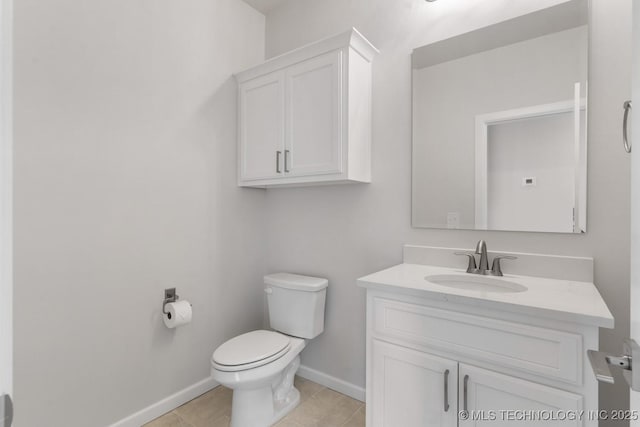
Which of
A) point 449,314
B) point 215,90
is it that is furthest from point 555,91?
point 215,90

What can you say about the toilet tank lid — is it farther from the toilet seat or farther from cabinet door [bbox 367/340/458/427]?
cabinet door [bbox 367/340/458/427]

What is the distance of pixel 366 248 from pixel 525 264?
827 millimetres

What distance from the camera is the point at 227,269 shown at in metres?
2.20

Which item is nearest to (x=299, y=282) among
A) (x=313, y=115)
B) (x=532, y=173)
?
(x=313, y=115)

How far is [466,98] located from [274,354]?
1679 millimetres

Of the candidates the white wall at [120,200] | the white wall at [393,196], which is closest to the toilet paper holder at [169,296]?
the white wall at [120,200]

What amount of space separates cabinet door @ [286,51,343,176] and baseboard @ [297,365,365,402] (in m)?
1.35

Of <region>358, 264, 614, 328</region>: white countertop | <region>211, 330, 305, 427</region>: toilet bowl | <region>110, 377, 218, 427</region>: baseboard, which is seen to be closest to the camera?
<region>358, 264, 614, 328</region>: white countertop

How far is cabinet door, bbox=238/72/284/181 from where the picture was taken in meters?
2.01

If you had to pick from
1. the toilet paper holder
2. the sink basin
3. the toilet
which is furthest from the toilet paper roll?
the sink basin

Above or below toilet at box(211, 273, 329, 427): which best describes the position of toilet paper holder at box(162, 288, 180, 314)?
above

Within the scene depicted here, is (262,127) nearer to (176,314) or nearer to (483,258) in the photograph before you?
(176,314)

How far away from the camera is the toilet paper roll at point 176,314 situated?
1771mm
